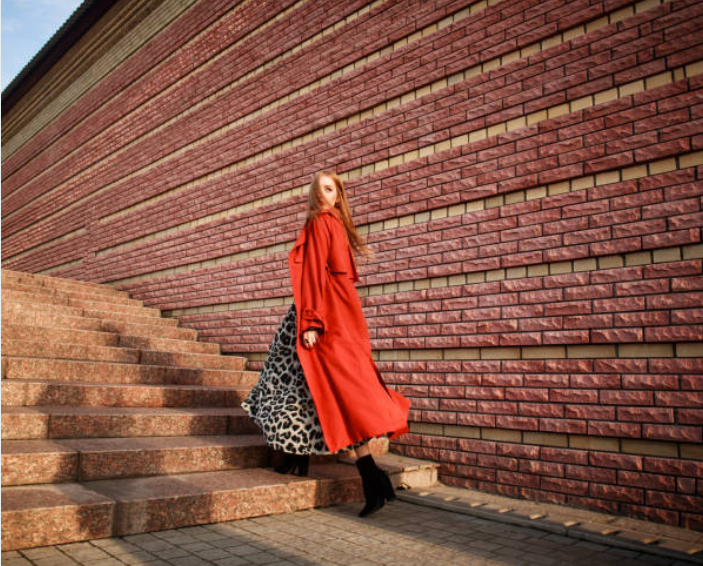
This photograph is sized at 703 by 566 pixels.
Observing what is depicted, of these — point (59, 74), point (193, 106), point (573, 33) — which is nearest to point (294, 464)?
point (573, 33)

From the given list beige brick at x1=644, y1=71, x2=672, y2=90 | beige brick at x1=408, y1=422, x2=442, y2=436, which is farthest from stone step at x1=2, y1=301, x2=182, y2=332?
beige brick at x1=644, y1=71, x2=672, y2=90

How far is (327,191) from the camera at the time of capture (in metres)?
3.89

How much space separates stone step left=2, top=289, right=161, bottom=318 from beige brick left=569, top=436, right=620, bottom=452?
17.8ft

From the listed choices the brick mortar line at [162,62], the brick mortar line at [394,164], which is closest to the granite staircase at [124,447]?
the brick mortar line at [394,164]

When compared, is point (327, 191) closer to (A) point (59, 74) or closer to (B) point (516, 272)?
(B) point (516, 272)

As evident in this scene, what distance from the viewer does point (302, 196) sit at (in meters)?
6.30

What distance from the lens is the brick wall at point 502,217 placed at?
3574 mm

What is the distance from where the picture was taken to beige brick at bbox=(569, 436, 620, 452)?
3656 mm

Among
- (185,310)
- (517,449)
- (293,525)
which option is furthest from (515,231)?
(185,310)

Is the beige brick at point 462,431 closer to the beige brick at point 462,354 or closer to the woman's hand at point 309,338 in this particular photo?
the beige brick at point 462,354

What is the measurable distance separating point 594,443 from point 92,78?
11.0 m

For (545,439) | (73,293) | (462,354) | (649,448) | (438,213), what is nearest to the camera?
(649,448)

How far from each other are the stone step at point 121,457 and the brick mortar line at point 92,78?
7176mm

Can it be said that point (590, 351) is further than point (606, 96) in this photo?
No
